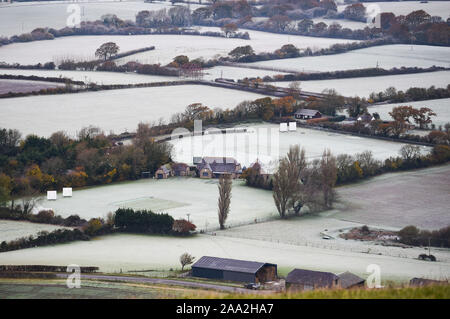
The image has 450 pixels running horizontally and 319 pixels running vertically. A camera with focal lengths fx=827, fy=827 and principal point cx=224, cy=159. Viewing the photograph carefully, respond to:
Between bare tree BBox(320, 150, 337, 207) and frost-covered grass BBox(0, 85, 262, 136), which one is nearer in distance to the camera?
bare tree BBox(320, 150, 337, 207)

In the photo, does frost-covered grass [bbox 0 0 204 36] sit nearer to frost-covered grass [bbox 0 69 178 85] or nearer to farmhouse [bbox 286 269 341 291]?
frost-covered grass [bbox 0 69 178 85]

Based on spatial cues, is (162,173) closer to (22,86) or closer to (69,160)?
(69,160)

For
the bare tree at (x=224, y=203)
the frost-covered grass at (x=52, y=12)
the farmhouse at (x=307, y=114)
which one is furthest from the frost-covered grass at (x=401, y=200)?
the frost-covered grass at (x=52, y=12)

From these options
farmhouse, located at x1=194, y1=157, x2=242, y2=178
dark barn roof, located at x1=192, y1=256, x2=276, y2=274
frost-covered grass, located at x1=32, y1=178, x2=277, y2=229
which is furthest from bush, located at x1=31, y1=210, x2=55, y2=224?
farmhouse, located at x1=194, y1=157, x2=242, y2=178

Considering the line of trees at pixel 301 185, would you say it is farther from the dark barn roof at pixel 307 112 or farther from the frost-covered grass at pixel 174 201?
the dark barn roof at pixel 307 112

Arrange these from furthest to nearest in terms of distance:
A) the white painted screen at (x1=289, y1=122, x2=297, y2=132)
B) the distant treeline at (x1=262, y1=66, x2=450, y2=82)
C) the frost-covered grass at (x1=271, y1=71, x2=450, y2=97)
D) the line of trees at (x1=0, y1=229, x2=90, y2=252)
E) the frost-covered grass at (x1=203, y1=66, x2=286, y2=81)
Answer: the frost-covered grass at (x1=203, y1=66, x2=286, y2=81)
the distant treeline at (x1=262, y1=66, x2=450, y2=82)
the frost-covered grass at (x1=271, y1=71, x2=450, y2=97)
the white painted screen at (x1=289, y1=122, x2=297, y2=132)
the line of trees at (x1=0, y1=229, x2=90, y2=252)

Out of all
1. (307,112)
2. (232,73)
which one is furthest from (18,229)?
(232,73)

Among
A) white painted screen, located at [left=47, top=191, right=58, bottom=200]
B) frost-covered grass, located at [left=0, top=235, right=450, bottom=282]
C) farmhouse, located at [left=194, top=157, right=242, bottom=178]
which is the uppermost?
farmhouse, located at [left=194, top=157, right=242, bottom=178]
